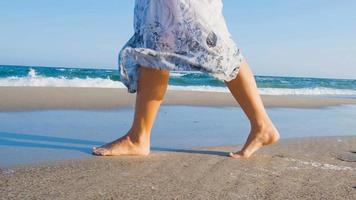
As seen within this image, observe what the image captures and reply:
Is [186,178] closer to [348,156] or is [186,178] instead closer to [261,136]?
[261,136]

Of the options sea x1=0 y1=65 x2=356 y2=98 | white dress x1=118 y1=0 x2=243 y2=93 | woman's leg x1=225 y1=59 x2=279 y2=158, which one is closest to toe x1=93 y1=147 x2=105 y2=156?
white dress x1=118 y1=0 x2=243 y2=93

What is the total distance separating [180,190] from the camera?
151 centimetres

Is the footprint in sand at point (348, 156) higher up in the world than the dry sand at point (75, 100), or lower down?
higher up

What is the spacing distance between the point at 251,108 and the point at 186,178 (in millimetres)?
780

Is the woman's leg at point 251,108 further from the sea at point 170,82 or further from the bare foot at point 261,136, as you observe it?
the sea at point 170,82

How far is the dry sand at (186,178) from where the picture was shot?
4.78ft

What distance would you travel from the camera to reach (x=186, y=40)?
6.92 ft

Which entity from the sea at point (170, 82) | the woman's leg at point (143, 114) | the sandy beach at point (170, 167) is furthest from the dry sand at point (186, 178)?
the sea at point (170, 82)

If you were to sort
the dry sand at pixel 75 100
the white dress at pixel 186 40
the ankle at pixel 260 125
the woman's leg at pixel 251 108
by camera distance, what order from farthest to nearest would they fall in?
the dry sand at pixel 75 100 < the ankle at pixel 260 125 < the woman's leg at pixel 251 108 < the white dress at pixel 186 40

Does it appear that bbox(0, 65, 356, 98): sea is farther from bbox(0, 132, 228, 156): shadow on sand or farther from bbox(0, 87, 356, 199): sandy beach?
bbox(0, 132, 228, 156): shadow on sand

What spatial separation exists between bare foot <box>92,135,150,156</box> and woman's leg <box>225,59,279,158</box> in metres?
0.45

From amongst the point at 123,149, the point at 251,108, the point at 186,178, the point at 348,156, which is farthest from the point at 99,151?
the point at 348,156

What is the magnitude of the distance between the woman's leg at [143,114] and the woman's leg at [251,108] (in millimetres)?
362

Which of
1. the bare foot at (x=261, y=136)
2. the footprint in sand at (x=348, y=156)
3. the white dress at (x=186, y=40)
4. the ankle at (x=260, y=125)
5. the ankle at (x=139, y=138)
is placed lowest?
the footprint in sand at (x=348, y=156)
